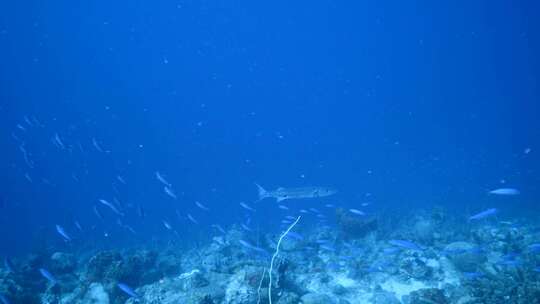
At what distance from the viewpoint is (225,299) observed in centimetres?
776

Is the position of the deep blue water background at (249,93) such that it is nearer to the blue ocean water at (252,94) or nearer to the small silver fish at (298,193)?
the blue ocean water at (252,94)

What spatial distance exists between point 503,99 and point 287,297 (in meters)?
197

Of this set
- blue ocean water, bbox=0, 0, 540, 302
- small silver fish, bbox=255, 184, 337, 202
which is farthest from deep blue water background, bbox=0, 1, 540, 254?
small silver fish, bbox=255, 184, 337, 202

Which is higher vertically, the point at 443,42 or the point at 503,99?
the point at 443,42

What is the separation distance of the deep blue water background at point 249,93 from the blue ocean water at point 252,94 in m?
0.81

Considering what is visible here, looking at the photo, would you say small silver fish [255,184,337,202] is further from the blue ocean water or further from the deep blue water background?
the blue ocean water

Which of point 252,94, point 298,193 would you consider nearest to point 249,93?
point 252,94

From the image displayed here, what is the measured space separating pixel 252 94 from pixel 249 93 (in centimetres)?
179

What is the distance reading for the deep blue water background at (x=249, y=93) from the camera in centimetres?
10056

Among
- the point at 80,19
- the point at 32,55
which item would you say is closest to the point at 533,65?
the point at 80,19

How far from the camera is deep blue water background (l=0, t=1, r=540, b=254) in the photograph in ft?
330

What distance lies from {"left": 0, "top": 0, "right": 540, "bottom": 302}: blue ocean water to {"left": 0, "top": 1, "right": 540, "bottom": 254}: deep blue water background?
0.81 meters

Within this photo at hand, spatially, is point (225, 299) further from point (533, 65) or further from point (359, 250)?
point (533, 65)

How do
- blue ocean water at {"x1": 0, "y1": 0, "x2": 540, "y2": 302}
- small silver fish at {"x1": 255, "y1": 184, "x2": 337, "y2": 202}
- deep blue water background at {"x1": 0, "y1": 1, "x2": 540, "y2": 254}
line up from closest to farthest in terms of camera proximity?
small silver fish at {"x1": 255, "y1": 184, "x2": 337, "y2": 202}
blue ocean water at {"x1": 0, "y1": 0, "x2": 540, "y2": 302}
deep blue water background at {"x1": 0, "y1": 1, "x2": 540, "y2": 254}
